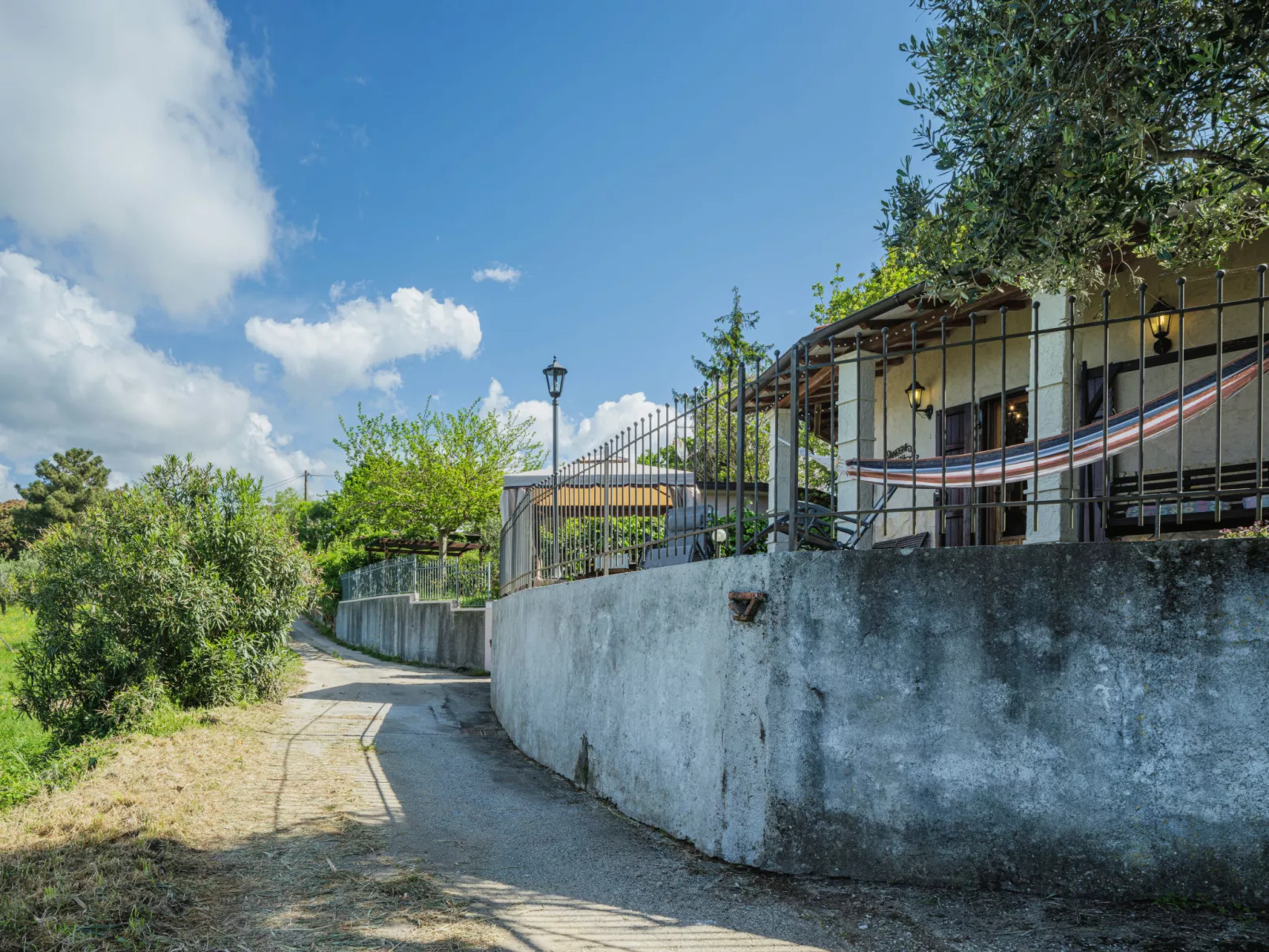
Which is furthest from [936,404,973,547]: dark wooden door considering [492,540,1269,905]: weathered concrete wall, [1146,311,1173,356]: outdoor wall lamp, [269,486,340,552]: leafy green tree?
[269,486,340,552]: leafy green tree

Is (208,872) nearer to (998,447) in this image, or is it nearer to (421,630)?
(998,447)

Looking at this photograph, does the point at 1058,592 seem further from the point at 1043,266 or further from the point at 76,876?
the point at 76,876

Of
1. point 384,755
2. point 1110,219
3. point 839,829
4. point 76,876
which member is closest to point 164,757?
point 384,755

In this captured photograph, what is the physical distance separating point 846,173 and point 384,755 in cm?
1024

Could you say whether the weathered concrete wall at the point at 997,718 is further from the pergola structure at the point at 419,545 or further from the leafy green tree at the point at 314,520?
the leafy green tree at the point at 314,520

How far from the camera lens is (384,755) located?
822 cm

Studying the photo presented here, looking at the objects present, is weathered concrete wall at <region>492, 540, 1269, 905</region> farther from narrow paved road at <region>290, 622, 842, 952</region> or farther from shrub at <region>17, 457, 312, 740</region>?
shrub at <region>17, 457, 312, 740</region>

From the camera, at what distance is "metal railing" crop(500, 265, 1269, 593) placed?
14.6 ft

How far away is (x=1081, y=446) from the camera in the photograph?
15.6ft

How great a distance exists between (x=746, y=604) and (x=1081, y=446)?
2.13 m

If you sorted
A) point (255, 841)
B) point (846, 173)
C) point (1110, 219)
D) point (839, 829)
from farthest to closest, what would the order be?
point (846, 173) < point (255, 841) < point (1110, 219) < point (839, 829)

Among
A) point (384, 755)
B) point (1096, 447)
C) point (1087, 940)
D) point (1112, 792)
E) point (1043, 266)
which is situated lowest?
point (384, 755)

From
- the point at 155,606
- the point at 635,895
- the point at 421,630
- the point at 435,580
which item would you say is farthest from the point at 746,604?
the point at 421,630

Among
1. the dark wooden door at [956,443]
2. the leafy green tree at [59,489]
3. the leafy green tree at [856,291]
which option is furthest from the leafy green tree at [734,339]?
the leafy green tree at [59,489]
